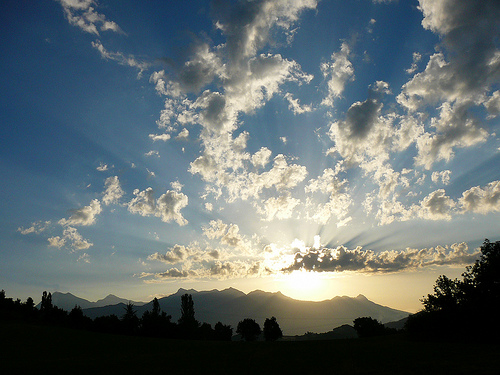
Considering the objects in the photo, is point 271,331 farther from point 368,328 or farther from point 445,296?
point 445,296

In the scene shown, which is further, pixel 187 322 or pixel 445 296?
pixel 187 322

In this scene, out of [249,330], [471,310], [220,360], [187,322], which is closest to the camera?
[220,360]

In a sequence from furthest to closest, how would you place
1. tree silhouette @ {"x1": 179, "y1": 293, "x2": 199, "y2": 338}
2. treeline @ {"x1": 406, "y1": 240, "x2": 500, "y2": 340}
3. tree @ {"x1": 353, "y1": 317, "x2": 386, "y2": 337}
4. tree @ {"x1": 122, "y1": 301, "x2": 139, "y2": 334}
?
tree @ {"x1": 353, "y1": 317, "x2": 386, "y2": 337} < tree silhouette @ {"x1": 179, "y1": 293, "x2": 199, "y2": 338} < tree @ {"x1": 122, "y1": 301, "x2": 139, "y2": 334} < treeline @ {"x1": 406, "y1": 240, "x2": 500, "y2": 340}

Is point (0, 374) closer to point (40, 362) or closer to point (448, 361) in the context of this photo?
point (40, 362)

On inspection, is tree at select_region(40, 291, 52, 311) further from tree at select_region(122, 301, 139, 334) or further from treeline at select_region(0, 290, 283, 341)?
tree at select_region(122, 301, 139, 334)

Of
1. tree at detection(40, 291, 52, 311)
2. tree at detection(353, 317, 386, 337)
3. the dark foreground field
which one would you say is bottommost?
tree at detection(353, 317, 386, 337)

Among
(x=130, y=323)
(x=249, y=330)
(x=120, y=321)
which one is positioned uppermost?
(x=120, y=321)

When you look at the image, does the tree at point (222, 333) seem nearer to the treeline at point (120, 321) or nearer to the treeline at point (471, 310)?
the treeline at point (120, 321)

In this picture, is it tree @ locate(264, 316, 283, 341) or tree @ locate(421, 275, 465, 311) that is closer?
tree @ locate(421, 275, 465, 311)

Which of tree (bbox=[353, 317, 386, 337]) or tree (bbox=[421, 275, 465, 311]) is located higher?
tree (bbox=[421, 275, 465, 311])

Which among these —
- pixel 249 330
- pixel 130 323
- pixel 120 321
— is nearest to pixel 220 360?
pixel 130 323

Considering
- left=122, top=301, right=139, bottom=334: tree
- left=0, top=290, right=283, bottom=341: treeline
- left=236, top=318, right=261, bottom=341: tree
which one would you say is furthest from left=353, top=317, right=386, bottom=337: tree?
left=122, top=301, right=139, bottom=334: tree

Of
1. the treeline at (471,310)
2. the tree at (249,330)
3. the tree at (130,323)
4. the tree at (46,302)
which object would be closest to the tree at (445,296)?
the treeline at (471,310)

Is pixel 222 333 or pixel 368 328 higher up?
pixel 222 333
